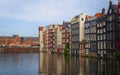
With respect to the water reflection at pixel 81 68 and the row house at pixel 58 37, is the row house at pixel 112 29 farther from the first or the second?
the row house at pixel 58 37

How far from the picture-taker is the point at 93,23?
106 m

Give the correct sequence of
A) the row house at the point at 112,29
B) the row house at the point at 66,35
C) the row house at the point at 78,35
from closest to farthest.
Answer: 1. the row house at the point at 112,29
2. the row house at the point at 78,35
3. the row house at the point at 66,35

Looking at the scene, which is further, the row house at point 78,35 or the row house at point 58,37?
the row house at point 58,37

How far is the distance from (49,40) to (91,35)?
80504 millimetres

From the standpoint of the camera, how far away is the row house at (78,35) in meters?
118

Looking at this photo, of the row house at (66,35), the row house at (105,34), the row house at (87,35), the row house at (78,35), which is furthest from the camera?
the row house at (66,35)

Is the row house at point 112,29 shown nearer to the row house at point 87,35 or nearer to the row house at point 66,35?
the row house at point 87,35

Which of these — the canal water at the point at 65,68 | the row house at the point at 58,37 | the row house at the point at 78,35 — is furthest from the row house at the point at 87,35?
the canal water at the point at 65,68

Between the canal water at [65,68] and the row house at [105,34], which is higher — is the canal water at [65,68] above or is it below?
below

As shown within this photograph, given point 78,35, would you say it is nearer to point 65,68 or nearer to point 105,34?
point 105,34

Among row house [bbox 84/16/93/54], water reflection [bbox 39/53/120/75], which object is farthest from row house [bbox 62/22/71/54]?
water reflection [bbox 39/53/120/75]

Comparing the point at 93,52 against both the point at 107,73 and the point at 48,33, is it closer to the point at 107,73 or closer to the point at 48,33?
the point at 107,73

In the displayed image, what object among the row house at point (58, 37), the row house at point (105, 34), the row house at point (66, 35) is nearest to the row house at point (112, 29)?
the row house at point (105, 34)

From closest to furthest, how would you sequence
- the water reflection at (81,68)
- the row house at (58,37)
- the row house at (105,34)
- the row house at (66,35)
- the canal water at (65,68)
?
the water reflection at (81,68) → the canal water at (65,68) → the row house at (105,34) → the row house at (66,35) → the row house at (58,37)
